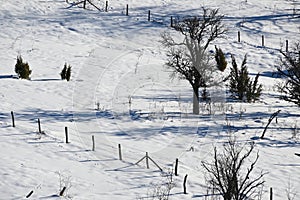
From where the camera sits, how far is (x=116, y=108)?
20.9 meters

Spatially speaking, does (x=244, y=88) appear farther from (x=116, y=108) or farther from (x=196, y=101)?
(x=116, y=108)

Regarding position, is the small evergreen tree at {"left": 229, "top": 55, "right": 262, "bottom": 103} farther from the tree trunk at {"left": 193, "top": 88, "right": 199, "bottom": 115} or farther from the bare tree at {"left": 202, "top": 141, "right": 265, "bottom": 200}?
the bare tree at {"left": 202, "top": 141, "right": 265, "bottom": 200}

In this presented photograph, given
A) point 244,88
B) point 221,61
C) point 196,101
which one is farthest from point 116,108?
point 221,61

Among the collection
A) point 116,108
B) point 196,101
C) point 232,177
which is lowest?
point 232,177

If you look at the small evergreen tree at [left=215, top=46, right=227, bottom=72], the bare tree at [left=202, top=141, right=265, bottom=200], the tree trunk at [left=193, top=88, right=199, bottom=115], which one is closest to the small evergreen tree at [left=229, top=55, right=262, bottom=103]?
the small evergreen tree at [left=215, top=46, right=227, bottom=72]

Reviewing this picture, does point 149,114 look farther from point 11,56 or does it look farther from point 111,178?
point 11,56

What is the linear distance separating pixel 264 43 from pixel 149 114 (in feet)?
54.0

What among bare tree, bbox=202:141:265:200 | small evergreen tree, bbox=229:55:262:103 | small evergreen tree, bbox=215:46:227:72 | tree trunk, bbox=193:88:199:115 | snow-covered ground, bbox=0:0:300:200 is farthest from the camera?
small evergreen tree, bbox=215:46:227:72

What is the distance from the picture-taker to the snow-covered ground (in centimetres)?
1425

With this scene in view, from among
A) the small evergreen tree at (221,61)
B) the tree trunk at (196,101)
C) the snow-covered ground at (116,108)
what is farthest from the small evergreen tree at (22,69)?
the small evergreen tree at (221,61)

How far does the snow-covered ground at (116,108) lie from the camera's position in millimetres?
14250

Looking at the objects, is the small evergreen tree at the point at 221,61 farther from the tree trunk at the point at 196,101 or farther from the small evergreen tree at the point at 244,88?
the tree trunk at the point at 196,101

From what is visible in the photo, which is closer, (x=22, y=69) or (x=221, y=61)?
(x=22, y=69)

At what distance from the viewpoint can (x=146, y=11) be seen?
37188mm
